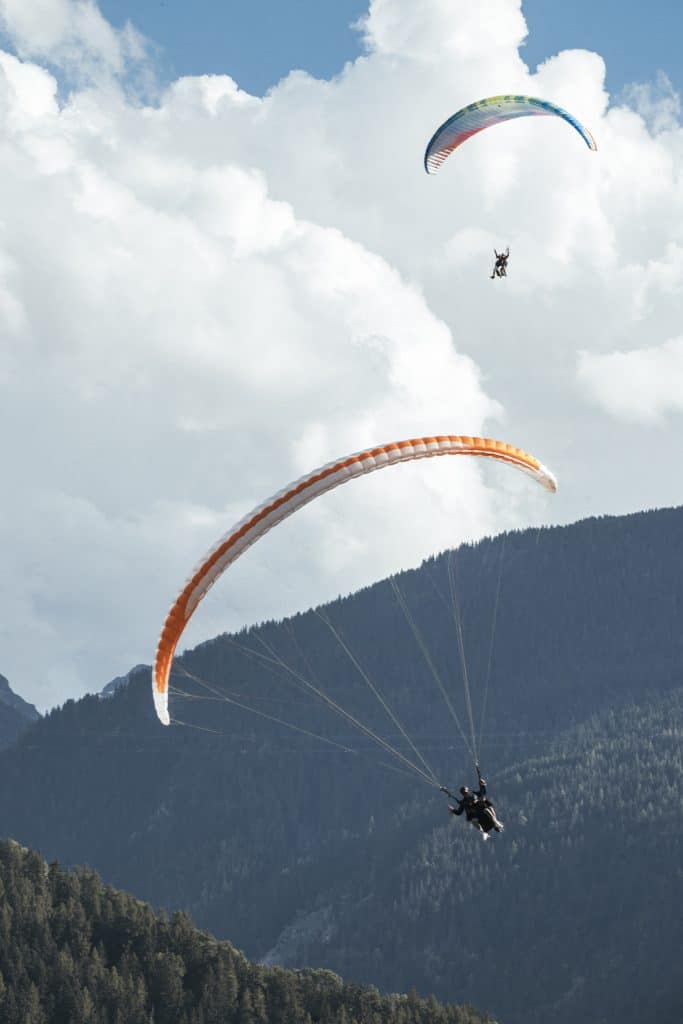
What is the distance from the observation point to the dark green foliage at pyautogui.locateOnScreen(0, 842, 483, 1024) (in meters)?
170

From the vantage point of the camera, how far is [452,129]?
78250 mm

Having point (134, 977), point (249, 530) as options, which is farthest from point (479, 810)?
point (134, 977)

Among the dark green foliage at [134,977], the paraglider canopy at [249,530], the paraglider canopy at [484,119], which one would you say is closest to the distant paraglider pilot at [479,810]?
the paraglider canopy at [249,530]

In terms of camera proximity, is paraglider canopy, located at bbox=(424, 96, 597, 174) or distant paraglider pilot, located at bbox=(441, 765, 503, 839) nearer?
distant paraglider pilot, located at bbox=(441, 765, 503, 839)

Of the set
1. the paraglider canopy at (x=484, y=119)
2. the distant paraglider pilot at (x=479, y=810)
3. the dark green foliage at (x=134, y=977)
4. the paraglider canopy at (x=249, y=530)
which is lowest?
the dark green foliage at (x=134, y=977)

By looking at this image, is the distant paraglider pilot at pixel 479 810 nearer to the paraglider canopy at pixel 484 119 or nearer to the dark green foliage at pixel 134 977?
the paraglider canopy at pixel 484 119

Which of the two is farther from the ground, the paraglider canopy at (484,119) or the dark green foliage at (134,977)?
the paraglider canopy at (484,119)

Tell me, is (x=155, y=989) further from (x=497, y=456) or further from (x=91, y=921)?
(x=497, y=456)

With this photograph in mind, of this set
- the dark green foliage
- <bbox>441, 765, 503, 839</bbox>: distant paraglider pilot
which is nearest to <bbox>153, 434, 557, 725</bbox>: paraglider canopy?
<bbox>441, 765, 503, 839</bbox>: distant paraglider pilot

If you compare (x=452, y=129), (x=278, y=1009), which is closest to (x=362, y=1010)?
(x=278, y=1009)

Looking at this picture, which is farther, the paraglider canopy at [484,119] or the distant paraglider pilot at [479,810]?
the paraglider canopy at [484,119]

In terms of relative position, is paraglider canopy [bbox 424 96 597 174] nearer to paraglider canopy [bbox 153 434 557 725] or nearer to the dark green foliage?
paraglider canopy [bbox 153 434 557 725]

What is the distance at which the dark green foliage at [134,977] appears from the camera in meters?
170

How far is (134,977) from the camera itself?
17275 cm
